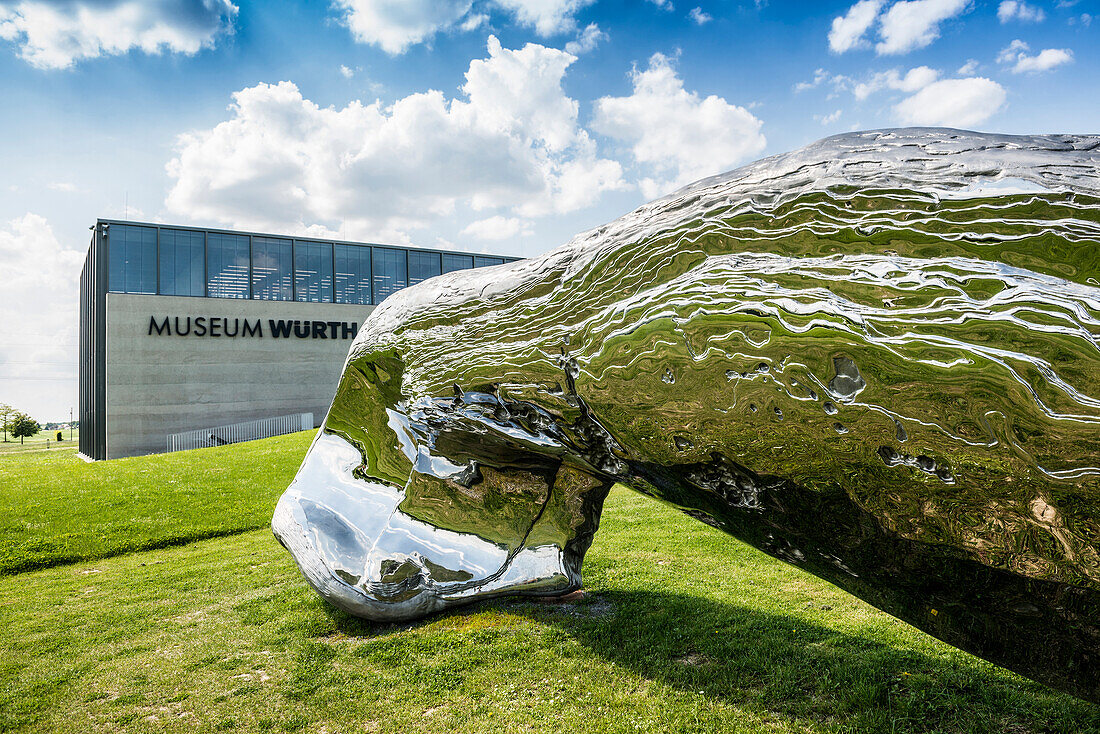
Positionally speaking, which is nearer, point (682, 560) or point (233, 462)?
point (682, 560)

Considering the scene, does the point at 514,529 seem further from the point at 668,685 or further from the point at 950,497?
the point at 950,497

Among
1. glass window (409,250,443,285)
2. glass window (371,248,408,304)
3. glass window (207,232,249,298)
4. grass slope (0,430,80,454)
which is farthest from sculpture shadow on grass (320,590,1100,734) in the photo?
grass slope (0,430,80,454)

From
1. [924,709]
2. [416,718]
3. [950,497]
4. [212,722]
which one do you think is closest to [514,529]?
[416,718]

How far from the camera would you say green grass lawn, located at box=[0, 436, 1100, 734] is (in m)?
4.06

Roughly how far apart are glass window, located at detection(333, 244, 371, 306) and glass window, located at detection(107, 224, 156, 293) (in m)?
7.43

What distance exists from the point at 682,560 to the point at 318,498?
190 inches

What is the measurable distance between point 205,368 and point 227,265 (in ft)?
15.1

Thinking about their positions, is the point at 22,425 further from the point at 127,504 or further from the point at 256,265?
the point at 127,504

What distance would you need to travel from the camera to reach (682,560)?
8.34 meters

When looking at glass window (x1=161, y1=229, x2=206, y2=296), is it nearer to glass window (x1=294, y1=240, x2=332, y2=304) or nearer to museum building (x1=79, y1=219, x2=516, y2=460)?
museum building (x1=79, y1=219, x2=516, y2=460)

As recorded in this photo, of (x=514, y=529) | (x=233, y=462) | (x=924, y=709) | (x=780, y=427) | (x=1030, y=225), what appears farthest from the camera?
(x=233, y=462)

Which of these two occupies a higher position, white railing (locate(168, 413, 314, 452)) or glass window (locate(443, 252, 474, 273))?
glass window (locate(443, 252, 474, 273))

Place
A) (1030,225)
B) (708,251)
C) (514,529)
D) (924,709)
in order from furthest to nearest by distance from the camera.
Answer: (514,529) → (924,709) → (708,251) → (1030,225)

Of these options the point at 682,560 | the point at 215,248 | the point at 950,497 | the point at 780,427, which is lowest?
the point at 682,560
